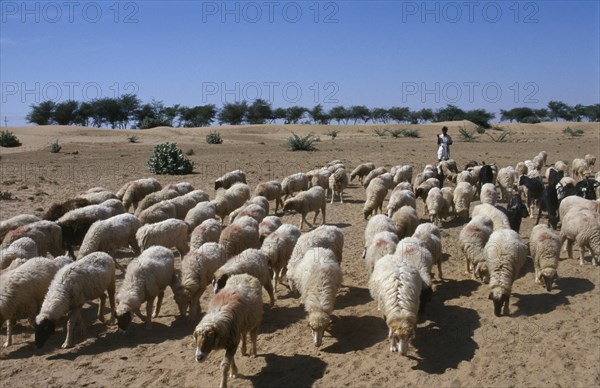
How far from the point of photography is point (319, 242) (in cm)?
910

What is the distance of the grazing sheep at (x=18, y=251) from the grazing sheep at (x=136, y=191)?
504 centimetres

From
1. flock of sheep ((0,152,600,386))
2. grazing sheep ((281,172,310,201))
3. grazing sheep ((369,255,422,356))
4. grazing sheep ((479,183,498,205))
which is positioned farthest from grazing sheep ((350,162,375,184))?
grazing sheep ((369,255,422,356))

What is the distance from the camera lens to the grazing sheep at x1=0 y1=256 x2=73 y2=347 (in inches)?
295

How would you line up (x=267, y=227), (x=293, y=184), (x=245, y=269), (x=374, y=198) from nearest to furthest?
1. (x=245, y=269)
2. (x=267, y=227)
3. (x=374, y=198)
4. (x=293, y=184)

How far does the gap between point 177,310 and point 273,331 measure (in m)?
1.82

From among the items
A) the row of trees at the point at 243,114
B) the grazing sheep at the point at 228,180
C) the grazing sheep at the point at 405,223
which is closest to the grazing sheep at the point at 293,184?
the grazing sheep at the point at 228,180

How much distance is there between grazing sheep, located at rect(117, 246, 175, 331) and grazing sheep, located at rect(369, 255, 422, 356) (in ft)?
10.5

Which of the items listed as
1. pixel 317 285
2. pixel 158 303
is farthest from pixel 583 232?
pixel 158 303

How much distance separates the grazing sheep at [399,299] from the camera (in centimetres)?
654

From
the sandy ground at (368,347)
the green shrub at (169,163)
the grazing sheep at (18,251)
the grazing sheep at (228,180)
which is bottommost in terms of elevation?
the sandy ground at (368,347)

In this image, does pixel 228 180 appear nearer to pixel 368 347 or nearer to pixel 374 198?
pixel 374 198

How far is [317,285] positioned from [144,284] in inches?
102

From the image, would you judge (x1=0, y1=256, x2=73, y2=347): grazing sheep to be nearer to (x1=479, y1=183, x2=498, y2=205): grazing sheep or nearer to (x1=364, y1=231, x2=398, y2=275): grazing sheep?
(x1=364, y1=231, x2=398, y2=275): grazing sheep

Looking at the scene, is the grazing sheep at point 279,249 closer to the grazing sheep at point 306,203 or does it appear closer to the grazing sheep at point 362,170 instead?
the grazing sheep at point 306,203
